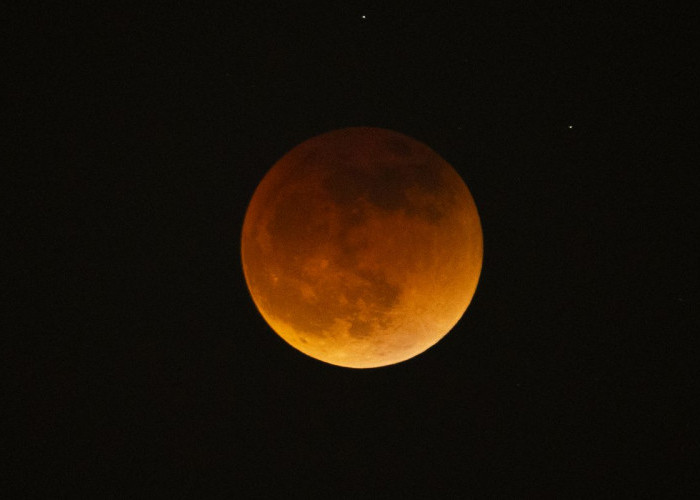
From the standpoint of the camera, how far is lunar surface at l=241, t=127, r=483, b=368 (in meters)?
3.57

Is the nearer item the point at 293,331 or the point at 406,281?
the point at 406,281

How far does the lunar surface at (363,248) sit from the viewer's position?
3.57 metres

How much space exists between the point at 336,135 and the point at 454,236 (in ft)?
4.15

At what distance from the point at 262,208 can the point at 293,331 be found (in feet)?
3.27

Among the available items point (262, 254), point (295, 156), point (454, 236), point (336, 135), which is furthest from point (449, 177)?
point (262, 254)

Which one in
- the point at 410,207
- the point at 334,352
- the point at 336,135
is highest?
the point at 336,135

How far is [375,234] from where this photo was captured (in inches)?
139

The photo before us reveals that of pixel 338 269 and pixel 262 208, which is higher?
pixel 262 208

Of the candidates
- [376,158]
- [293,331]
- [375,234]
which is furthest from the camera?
[293,331]

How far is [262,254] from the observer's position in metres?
3.94

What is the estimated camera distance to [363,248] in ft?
11.6

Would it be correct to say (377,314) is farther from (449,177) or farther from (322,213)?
(449,177)

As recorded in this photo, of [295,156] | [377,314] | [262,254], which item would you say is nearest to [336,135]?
[295,156]

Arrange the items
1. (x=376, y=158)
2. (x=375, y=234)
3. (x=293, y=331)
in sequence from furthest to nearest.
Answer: (x=293, y=331) < (x=376, y=158) < (x=375, y=234)
